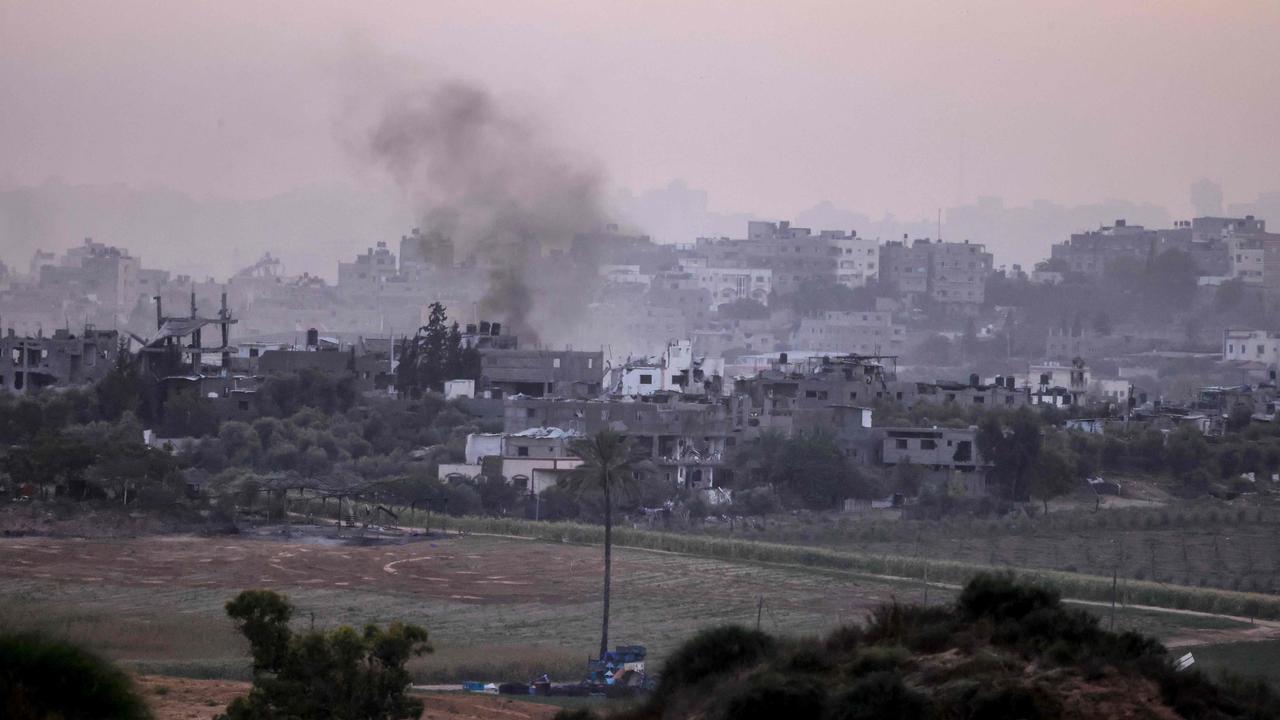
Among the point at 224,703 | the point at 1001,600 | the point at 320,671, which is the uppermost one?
the point at 1001,600

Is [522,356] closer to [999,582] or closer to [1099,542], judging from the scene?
[1099,542]

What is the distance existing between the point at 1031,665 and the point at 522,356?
37.7m

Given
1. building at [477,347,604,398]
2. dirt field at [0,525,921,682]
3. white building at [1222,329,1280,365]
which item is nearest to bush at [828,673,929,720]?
dirt field at [0,525,921,682]

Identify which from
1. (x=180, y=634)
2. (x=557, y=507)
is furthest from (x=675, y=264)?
(x=180, y=634)

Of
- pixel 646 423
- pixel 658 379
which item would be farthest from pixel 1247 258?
pixel 646 423

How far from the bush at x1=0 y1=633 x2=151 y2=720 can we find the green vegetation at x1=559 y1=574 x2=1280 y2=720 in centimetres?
350

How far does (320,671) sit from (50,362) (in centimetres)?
3780

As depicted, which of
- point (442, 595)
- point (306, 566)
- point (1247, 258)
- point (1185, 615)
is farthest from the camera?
point (1247, 258)

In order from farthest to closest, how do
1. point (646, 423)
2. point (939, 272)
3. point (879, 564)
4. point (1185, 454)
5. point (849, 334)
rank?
point (939, 272)
point (849, 334)
point (1185, 454)
point (646, 423)
point (879, 564)

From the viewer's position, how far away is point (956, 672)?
12.6 m

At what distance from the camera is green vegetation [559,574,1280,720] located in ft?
39.5

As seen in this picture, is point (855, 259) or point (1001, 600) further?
point (855, 259)

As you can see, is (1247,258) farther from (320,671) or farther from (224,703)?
(320,671)

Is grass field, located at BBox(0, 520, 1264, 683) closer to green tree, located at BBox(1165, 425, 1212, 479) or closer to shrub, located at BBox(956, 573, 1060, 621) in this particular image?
shrub, located at BBox(956, 573, 1060, 621)
